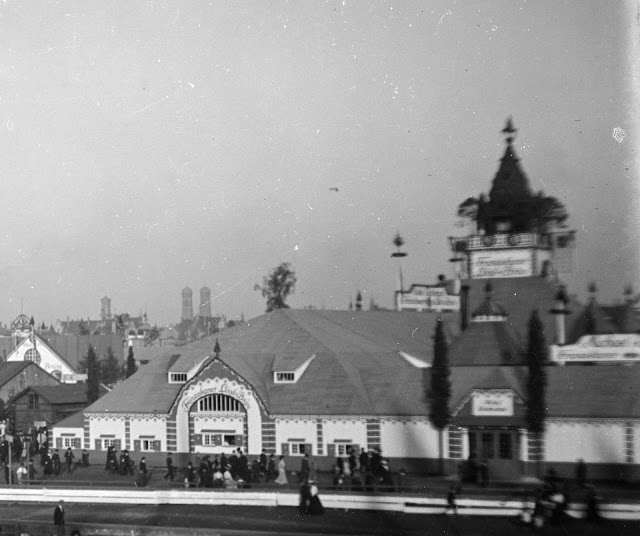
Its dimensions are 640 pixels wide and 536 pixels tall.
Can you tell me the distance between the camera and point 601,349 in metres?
18.0

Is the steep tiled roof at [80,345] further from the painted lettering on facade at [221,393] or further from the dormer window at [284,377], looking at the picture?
the dormer window at [284,377]

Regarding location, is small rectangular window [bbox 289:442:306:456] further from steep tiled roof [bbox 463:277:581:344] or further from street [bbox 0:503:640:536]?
steep tiled roof [bbox 463:277:581:344]

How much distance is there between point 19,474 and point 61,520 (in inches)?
179

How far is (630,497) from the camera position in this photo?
14.9 m

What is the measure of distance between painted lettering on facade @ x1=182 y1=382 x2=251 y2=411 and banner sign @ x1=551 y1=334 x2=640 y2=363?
675cm

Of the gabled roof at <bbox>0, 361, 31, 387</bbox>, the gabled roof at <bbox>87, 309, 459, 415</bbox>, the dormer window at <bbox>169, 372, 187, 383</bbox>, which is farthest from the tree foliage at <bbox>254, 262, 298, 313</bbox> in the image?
the gabled roof at <bbox>0, 361, 31, 387</bbox>

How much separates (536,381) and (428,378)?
2677mm

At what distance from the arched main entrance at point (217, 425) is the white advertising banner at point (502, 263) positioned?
7.18 m

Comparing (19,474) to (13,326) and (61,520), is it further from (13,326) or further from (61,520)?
(13,326)

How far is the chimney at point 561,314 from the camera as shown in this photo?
19.1 meters

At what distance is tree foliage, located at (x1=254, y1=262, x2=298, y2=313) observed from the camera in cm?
2109

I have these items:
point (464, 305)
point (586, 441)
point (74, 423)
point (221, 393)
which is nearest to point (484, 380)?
point (586, 441)

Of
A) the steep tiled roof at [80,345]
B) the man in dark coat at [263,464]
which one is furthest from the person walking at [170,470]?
the steep tiled roof at [80,345]

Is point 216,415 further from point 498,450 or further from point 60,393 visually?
point 60,393
